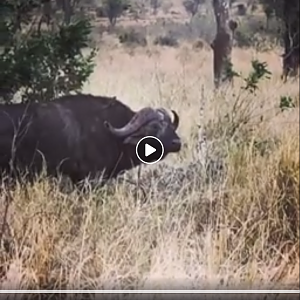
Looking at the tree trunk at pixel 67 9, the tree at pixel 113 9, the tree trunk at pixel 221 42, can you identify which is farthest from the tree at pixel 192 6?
the tree trunk at pixel 67 9

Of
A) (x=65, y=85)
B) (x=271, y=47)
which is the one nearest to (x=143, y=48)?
(x=65, y=85)

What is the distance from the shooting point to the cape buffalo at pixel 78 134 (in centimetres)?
136

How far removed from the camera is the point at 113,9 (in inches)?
→ 54.6

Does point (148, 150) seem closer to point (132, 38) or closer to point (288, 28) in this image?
point (132, 38)

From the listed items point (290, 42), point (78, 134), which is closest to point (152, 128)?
point (78, 134)

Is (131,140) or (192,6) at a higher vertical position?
(192,6)

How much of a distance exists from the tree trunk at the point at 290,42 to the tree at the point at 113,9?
1.32 ft

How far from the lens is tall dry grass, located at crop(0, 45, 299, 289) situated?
1.36 m

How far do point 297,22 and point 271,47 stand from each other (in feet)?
0.29

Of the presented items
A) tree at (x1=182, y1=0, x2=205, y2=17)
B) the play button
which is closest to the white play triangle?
the play button

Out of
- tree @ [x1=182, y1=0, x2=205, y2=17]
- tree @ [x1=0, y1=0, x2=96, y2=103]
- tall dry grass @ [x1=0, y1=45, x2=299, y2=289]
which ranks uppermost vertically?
tree @ [x1=182, y1=0, x2=205, y2=17]

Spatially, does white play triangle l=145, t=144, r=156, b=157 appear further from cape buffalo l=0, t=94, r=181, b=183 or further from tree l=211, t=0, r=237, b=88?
tree l=211, t=0, r=237, b=88

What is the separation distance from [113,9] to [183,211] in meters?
0.50

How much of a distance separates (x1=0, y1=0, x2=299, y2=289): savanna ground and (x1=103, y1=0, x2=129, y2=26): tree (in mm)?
65
